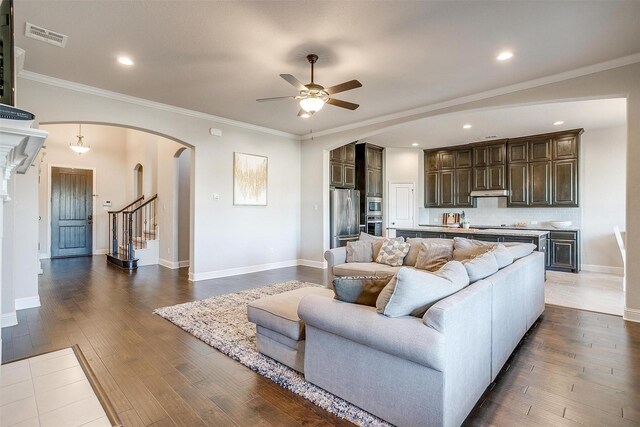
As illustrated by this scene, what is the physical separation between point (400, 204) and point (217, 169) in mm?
5214

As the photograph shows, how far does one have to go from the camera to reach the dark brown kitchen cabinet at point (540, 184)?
23.2 ft

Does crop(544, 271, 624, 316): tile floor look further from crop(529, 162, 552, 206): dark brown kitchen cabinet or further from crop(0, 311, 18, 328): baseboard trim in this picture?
crop(0, 311, 18, 328): baseboard trim

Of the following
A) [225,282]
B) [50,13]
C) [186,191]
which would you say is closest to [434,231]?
[225,282]

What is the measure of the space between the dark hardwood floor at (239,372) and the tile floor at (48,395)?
132mm

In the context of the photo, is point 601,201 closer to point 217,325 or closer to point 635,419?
point 635,419

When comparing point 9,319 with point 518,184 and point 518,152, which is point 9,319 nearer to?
point 518,184

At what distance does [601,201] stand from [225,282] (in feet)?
25.3

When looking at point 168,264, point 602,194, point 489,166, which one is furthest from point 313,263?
point 602,194

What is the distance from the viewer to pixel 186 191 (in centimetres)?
735

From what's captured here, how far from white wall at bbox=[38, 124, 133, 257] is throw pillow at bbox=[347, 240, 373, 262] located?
7.66 m

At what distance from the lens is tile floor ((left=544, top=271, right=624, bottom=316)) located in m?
4.24

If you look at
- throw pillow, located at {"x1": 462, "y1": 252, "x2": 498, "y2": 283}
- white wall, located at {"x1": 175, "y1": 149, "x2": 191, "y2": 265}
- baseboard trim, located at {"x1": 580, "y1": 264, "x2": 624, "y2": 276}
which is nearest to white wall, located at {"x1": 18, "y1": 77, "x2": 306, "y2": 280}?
white wall, located at {"x1": 175, "y1": 149, "x2": 191, "y2": 265}

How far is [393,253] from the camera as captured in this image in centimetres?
452

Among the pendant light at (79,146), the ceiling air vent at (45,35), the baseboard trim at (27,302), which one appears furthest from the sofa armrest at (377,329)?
the pendant light at (79,146)
